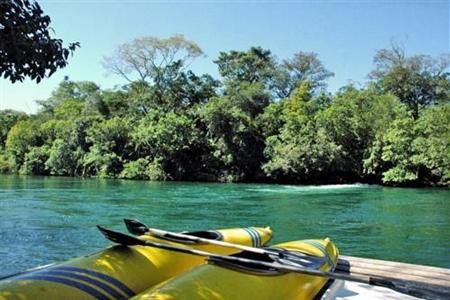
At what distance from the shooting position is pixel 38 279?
2.87 m

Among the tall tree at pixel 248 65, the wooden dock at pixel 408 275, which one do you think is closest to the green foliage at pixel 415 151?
the tall tree at pixel 248 65

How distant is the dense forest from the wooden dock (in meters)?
20.9

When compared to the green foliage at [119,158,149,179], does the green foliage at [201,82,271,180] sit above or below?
above

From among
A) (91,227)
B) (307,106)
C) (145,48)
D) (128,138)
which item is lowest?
(91,227)

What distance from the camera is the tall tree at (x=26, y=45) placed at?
2502 mm

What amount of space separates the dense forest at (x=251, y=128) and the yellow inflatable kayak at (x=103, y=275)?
2278 centimetres

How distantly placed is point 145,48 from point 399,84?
1939 centimetres

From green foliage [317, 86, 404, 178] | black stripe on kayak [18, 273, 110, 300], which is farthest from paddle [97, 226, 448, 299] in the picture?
green foliage [317, 86, 404, 178]

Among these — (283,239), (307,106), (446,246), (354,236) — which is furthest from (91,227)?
(307,106)

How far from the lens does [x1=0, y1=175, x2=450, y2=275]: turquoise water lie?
770 centimetres

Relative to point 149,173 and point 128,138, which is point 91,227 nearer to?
point 149,173

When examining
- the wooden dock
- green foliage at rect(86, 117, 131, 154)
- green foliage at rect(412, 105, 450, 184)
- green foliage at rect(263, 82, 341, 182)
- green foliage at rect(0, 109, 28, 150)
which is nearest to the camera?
the wooden dock

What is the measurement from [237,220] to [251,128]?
762 inches

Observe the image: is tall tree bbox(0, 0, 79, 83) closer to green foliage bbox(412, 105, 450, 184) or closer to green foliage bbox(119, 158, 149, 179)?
green foliage bbox(412, 105, 450, 184)
